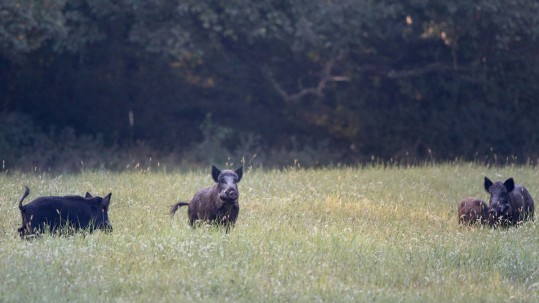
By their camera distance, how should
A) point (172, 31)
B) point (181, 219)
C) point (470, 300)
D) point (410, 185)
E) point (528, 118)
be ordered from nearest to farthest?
point (470, 300), point (181, 219), point (410, 185), point (172, 31), point (528, 118)

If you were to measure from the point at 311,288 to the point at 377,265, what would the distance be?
140cm

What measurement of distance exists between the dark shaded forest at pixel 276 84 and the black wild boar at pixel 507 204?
12435 mm

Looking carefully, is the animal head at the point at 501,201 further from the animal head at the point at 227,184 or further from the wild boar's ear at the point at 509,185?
the animal head at the point at 227,184

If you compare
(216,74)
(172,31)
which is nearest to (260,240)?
(172,31)

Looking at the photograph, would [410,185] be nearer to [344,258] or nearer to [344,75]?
[344,258]

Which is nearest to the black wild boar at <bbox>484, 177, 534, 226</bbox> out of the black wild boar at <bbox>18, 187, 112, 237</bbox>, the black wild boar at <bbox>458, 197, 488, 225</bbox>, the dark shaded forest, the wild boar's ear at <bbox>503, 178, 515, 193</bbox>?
the wild boar's ear at <bbox>503, 178, 515, 193</bbox>

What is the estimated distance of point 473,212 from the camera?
13.2m

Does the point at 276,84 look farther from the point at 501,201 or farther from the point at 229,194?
the point at 229,194

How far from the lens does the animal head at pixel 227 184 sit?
37.5 ft

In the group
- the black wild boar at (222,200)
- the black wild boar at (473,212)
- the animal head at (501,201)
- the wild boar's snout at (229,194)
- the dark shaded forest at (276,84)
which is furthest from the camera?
the dark shaded forest at (276,84)

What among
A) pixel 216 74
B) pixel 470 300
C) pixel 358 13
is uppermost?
pixel 358 13

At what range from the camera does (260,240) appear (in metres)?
11.1

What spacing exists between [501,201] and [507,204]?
0.09 metres

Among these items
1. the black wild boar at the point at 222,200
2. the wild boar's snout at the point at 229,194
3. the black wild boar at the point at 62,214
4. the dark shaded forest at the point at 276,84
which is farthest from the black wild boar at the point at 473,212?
the dark shaded forest at the point at 276,84
